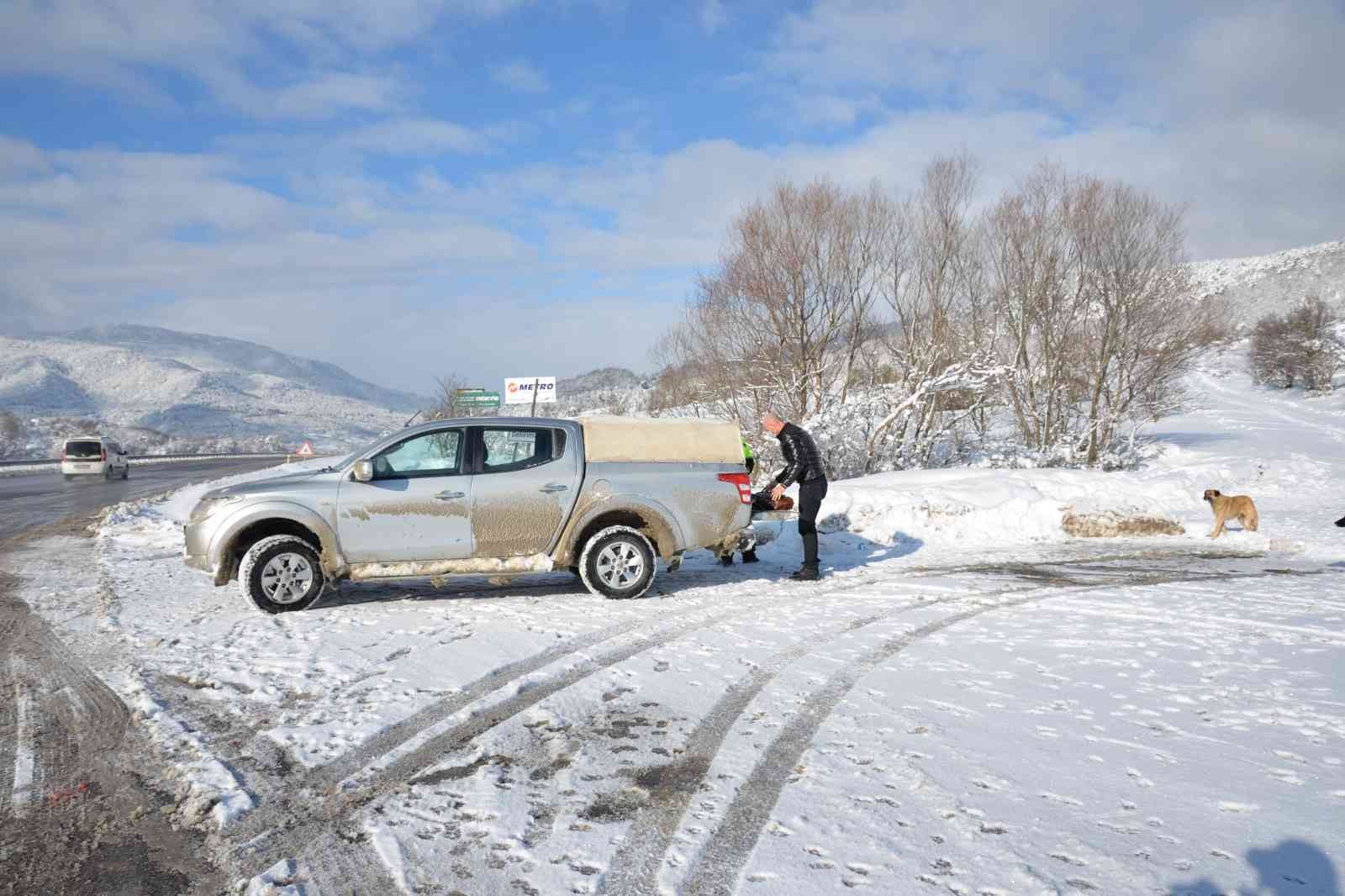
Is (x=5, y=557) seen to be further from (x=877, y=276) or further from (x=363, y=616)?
(x=877, y=276)

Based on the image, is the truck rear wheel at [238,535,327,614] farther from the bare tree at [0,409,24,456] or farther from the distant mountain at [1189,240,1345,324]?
the distant mountain at [1189,240,1345,324]

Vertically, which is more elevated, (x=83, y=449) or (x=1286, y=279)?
(x=1286, y=279)

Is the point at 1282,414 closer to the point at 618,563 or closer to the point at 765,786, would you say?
the point at 618,563

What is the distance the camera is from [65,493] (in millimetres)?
22000

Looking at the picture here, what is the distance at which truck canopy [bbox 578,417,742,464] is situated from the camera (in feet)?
26.9

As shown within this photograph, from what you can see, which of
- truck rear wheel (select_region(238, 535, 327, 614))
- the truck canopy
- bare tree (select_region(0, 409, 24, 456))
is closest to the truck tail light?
the truck canopy

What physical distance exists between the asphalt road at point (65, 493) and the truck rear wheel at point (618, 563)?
10.4m

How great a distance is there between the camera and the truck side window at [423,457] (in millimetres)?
7688

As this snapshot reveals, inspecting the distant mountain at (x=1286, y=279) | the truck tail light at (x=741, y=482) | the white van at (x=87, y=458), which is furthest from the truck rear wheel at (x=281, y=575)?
the distant mountain at (x=1286, y=279)

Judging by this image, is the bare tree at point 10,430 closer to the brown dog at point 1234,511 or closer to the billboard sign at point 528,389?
the billboard sign at point 528,389

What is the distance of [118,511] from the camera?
15797mm

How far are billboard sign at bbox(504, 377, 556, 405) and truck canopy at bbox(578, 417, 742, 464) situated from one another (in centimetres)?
1512

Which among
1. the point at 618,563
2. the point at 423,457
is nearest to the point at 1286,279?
the point at 618,563

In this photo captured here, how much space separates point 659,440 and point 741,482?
97 cm
